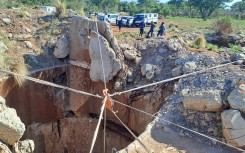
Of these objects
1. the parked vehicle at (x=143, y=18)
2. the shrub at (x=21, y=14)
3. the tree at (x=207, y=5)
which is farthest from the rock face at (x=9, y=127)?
the tree at (x=207, y=5)

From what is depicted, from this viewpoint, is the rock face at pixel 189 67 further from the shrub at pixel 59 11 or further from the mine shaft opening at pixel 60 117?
the shrub at pixel 59 11

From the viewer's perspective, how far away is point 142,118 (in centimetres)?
1340

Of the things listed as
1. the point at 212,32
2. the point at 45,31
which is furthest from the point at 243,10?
the point at 45,31

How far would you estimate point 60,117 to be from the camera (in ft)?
51.5

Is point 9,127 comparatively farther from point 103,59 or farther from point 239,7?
point 239,7

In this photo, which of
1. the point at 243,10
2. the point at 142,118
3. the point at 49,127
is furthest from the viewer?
the point at 243,10

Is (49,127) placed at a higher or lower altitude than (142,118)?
lower

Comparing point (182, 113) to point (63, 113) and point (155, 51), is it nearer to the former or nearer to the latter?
point (155, 51)

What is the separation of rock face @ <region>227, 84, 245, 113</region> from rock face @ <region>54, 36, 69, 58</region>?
812 cm

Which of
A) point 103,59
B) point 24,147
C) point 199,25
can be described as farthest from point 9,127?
point 199,25

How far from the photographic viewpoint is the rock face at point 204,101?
10000 mm

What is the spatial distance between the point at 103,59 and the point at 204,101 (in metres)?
5.30

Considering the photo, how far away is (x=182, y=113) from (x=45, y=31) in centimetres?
970

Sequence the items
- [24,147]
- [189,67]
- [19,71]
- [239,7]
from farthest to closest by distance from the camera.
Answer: [239,7], [19,71], [189,67], [24,147]
